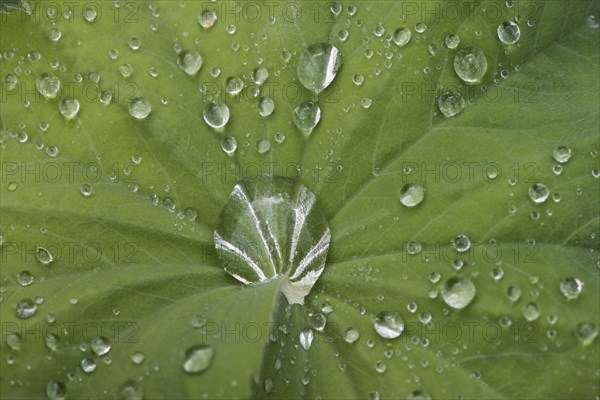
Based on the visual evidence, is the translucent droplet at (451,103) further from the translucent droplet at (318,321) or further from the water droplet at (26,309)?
the water droplet at (26,309)

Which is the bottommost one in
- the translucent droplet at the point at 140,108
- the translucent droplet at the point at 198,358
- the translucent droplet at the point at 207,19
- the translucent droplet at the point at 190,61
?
the translucent droplet at the point at 198,358

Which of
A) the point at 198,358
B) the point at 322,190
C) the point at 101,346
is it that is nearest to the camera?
the point at 198,358

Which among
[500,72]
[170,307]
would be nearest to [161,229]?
[170,307]

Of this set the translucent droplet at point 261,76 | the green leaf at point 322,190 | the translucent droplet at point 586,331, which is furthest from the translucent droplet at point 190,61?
the translucent droplet at point 586,331

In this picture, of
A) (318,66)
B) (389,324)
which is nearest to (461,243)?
(389,324)

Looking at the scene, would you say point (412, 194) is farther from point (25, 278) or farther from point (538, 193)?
point (25, 278)

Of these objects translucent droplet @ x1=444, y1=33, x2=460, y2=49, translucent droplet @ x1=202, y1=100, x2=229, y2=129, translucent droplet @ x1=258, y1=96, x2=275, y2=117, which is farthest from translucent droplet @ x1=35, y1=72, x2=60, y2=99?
translucent droplet @ x1=444, y1=33, x2=460, y2=49

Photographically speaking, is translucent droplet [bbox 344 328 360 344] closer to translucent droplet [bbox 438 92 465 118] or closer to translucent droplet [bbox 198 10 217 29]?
translucent droplet [bbox 438 92 465 118]
